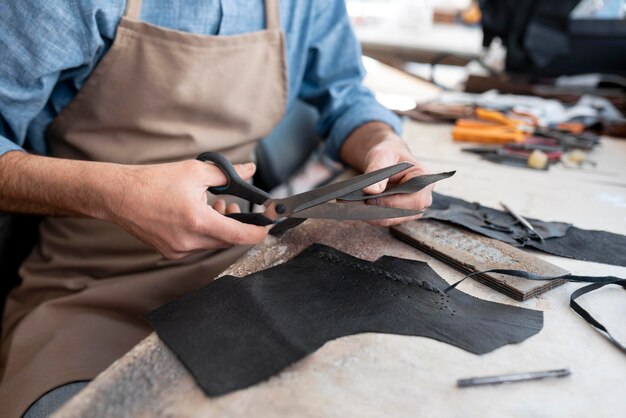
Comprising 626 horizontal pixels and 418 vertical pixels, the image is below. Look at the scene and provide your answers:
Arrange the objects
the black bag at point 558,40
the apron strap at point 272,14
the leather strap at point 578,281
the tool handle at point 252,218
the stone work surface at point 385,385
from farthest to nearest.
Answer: the black bag at point 558,40 < the apron strap at point 272,14 < the tool handle at point 252,218 < the leather strap at point 578,281 < the stone work surface at point 385,385

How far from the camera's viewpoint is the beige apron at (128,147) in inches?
36.4

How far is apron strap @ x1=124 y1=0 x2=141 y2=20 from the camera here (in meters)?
0.92

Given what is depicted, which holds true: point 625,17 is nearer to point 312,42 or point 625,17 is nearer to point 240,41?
point 312,42

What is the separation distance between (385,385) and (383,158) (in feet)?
1.59

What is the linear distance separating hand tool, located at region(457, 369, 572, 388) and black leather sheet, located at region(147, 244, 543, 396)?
0.04 metres

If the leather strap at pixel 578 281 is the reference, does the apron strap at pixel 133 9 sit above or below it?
above

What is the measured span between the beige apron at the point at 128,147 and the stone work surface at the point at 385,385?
41cm

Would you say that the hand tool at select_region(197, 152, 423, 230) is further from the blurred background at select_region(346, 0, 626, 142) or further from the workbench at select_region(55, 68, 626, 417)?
the blurred background at select_region(346, 0, 626, 142)

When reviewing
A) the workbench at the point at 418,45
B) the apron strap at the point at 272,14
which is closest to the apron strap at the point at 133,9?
the apron strap at the point at 272,14

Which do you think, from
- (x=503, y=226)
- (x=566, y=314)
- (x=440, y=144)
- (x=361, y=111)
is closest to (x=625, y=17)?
(x=440, y=144)

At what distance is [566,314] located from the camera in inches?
26.1

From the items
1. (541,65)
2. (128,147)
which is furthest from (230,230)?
(541,65)

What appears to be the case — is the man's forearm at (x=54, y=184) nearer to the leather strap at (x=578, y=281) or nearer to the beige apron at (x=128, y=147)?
the beige apron at (x=128, y=147)

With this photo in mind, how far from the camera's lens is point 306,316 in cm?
61
